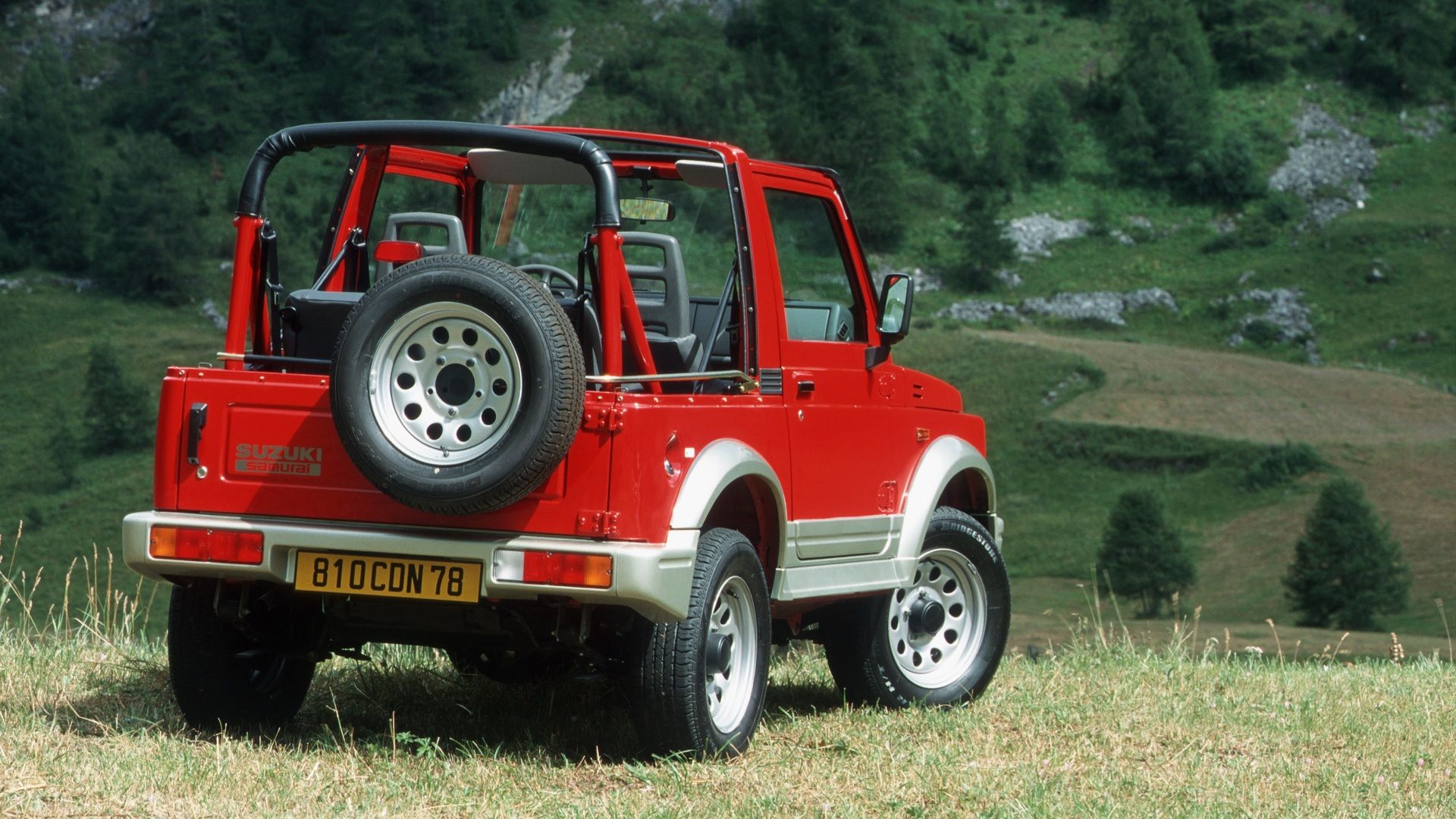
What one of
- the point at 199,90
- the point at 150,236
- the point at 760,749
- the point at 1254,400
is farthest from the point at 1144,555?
the point at 199,90

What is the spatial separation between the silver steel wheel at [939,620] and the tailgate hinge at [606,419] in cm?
215

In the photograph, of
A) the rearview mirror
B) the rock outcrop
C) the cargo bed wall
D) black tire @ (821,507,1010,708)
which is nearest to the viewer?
the cargo bed wall

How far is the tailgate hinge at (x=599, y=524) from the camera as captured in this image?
16.7ft

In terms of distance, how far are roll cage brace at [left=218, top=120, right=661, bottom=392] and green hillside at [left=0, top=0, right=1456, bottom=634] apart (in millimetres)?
72903

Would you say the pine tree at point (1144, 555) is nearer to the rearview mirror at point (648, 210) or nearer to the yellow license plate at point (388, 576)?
the rearview mirror at point (648, 210)

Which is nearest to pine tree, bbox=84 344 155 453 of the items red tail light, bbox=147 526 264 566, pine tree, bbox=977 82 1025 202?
pine tree, bbox=977 82 1025 202

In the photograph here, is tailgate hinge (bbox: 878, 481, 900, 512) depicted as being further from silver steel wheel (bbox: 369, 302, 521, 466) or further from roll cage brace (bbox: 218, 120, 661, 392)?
silver steel wheel (bbox: 369, 302, 521, 466)

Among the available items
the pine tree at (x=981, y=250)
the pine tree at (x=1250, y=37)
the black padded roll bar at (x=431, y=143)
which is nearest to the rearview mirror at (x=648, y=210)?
the black padded roll bar at (x=431, y=143)

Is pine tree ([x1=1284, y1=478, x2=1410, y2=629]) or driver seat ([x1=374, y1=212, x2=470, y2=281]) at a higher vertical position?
driver seat ([x1=374, y1=212, x2=470, y2=281])

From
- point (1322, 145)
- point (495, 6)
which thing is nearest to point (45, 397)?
point (495, 6)

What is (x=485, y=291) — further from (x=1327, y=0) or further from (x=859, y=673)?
(x=1327, y=0)

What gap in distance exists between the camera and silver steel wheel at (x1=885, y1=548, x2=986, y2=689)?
7.03m

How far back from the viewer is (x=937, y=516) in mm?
7039

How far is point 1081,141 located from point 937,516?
13234 cm
